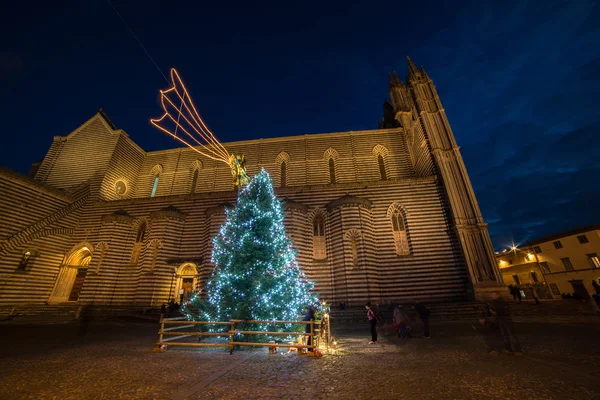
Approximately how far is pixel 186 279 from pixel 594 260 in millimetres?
42744

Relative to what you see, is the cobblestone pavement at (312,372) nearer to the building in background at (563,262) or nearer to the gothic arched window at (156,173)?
the gothic arched window at (156,173)

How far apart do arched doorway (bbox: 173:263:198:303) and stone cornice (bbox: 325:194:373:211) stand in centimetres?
1131

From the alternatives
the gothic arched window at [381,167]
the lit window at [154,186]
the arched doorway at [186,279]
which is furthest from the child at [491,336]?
the lit window at [154,186]

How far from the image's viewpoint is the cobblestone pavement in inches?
162

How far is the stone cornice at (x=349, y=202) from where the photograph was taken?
17786 millimetres

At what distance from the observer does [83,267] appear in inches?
786

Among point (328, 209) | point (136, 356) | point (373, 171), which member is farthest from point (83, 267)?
point (373, 171)

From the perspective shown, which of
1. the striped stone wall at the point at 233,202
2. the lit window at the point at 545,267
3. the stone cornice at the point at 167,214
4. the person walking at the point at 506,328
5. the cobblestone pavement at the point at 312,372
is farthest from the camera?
the lit window at the point at 545,267

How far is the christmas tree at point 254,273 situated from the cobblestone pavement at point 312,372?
1695 millimetres

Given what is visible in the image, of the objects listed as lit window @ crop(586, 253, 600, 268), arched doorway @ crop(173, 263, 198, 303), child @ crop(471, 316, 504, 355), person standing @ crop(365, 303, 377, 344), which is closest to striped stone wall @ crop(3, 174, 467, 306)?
arched doorway @ crop(173, 263, 198, 303)

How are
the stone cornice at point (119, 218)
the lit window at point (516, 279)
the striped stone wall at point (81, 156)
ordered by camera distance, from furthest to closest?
1. the lit window at point (516, 279)
2. the striped stone wall at point (81, 156)
3. the stone cornice at point (119, 218)

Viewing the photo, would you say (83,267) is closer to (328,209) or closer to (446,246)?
(328,209)

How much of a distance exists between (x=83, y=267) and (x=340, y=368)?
76.0 ft

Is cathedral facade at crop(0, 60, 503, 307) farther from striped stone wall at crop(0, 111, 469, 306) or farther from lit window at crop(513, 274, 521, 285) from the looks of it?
lit window at crop(513, 274, 521, 285)
